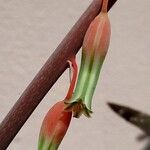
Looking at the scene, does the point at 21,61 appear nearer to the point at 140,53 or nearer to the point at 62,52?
the point at 140,53

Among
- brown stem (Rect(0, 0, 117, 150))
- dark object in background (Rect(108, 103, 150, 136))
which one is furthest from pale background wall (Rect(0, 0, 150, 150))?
brown stem (Rect(0, 0, 117, 150))

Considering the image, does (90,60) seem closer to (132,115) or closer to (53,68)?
(53,68)

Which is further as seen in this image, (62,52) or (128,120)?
(128,120)

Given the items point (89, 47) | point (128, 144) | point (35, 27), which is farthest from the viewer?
point (128, 144)

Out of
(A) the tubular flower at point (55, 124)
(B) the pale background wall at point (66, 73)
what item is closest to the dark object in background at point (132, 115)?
(B) the pale background wall at point (66, 73)

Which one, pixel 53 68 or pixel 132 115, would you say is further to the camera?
pixel 132 115

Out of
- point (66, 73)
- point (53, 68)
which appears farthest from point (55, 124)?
point (66, 73)

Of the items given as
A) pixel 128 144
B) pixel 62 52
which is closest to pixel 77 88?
pixel 62 52
